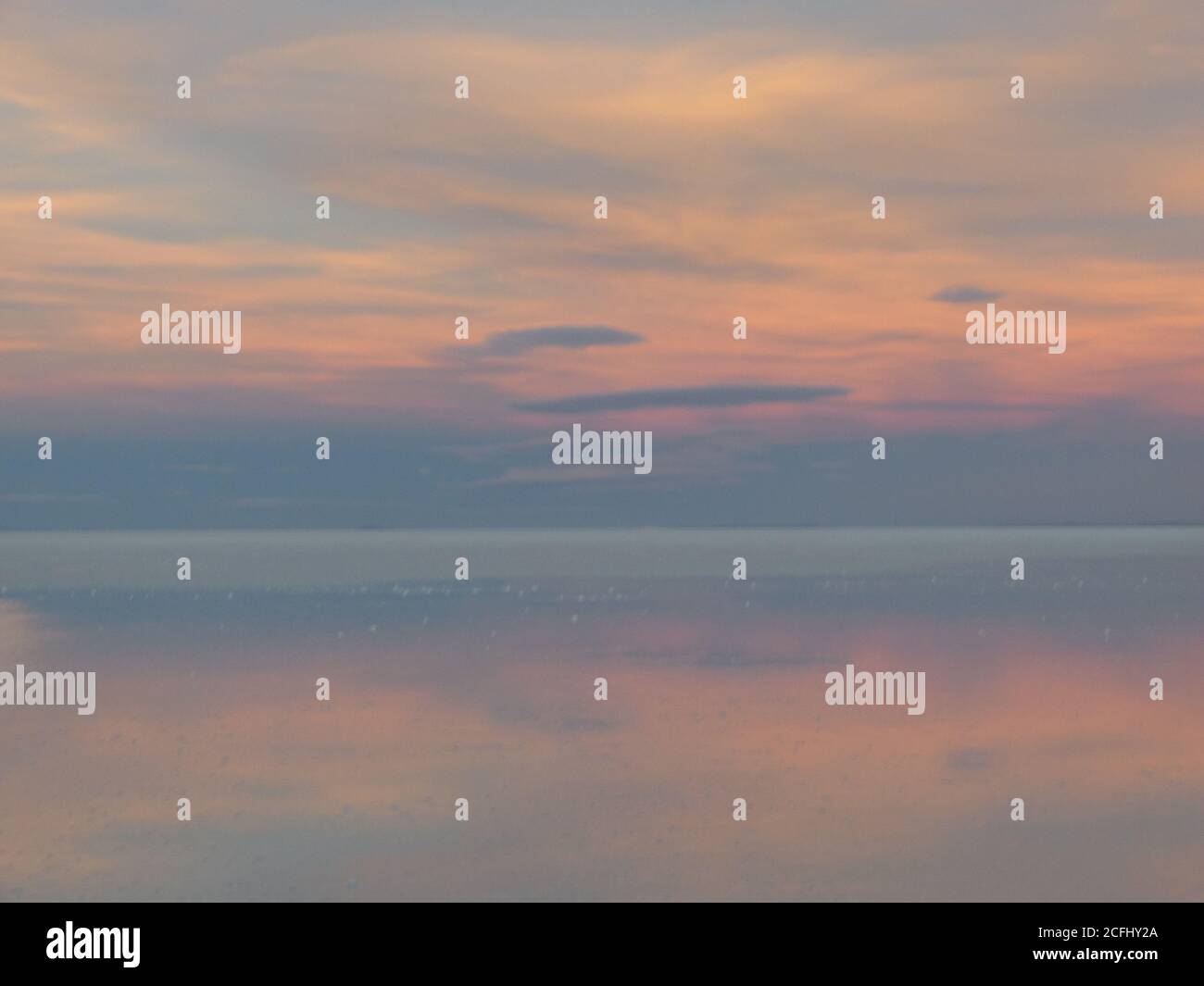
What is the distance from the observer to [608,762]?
17.5 m

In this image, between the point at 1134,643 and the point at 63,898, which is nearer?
the point at 63,898

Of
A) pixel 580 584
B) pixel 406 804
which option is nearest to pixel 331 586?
pixel 580 584

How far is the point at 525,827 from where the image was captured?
1432 centimetres

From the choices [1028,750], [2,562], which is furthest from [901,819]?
[2,562]

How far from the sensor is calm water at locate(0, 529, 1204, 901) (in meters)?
12.7

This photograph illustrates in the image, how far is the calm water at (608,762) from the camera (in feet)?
41.7

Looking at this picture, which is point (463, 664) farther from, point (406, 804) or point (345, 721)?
point (406, 804)

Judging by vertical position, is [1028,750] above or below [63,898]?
above

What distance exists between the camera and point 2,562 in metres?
96.1
